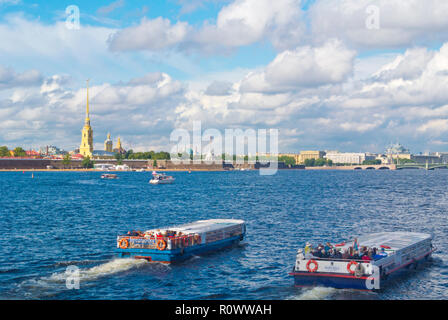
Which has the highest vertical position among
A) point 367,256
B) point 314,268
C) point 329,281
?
point 367,256

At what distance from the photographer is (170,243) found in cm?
3484

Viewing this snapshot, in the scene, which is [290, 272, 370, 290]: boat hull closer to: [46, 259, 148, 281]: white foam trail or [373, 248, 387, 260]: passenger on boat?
[373, 248, 387, 260]: passenger on boat

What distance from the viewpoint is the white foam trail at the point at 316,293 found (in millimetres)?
26964

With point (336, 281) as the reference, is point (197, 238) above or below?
above

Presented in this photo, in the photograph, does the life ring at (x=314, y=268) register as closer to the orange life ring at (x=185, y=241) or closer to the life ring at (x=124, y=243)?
the orange life ring at (x=185, y=241)

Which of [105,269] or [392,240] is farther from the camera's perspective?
[392,240]

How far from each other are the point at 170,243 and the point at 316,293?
1133cm

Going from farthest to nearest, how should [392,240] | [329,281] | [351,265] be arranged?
[392,240], [329,281], [351,265]

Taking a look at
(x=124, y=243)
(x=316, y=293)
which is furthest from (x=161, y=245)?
(x=316, y=293)

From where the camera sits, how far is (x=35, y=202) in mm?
85312

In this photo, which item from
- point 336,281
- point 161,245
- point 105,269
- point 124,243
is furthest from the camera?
point 124,243

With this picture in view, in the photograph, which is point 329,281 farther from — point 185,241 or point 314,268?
point 185,241
